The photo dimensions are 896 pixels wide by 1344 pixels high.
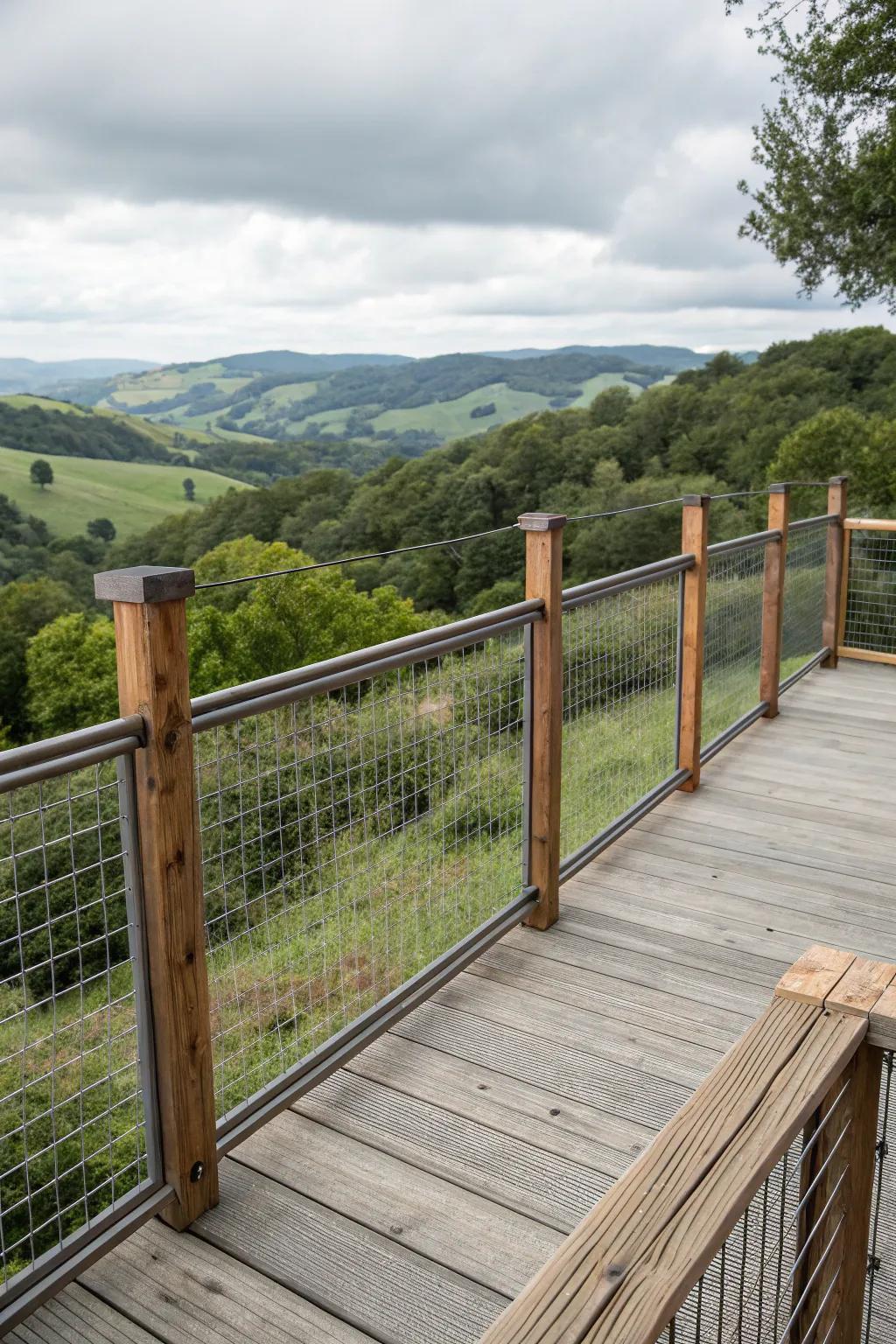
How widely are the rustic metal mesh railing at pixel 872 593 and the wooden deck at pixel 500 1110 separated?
9.58 feet

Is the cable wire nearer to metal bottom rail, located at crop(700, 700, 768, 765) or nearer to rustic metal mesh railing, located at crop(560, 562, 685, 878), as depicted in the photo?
rustic metal mesh railing, located at crop(560, 562, 685, 878)

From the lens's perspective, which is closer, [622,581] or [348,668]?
[348,668]

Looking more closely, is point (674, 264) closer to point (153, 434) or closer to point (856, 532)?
point (856, 532)

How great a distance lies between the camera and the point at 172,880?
196 centimetres

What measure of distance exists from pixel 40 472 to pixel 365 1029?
72220mm

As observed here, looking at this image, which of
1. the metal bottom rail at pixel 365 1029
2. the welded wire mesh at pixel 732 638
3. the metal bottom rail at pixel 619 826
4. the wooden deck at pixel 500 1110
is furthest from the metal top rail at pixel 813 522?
the metal bottom rail at pixel 365 1029

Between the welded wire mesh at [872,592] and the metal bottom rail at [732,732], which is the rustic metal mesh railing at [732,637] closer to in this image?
the metal bottom rail at [732,732]

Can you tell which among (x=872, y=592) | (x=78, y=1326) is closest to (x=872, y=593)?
(x=872, y=592)

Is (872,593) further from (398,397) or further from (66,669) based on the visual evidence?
(398,397)

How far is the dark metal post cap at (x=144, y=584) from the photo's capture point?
5.87 ft

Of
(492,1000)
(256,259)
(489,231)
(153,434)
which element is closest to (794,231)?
(492,1000)

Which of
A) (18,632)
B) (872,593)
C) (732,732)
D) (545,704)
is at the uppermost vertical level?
(545,704)

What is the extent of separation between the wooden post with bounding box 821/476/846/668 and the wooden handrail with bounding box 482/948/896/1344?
5922 millimetres

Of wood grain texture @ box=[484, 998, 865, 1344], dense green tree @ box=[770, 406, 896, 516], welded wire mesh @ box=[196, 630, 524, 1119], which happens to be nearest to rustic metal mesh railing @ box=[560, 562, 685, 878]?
welded wire mesh @ box=[196, 630, 524, 1119]
